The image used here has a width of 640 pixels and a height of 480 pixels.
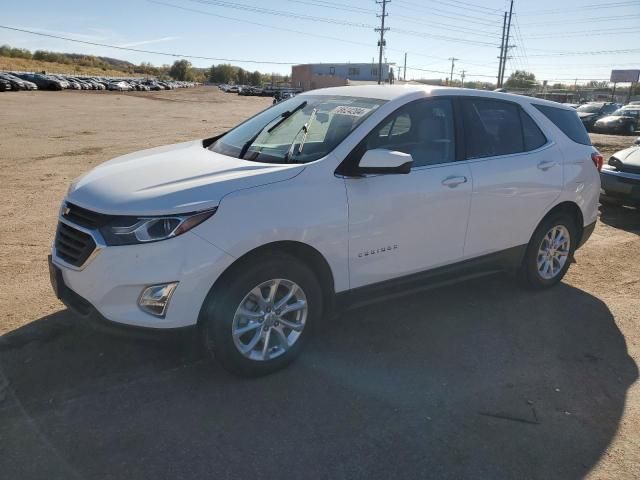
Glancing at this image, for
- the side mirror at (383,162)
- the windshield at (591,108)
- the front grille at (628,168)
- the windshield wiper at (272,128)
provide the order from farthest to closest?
the windshield at (591,108) → the front grille at (628,168) → the windshield wiper at (272,128) → the side mirror at (383,162)

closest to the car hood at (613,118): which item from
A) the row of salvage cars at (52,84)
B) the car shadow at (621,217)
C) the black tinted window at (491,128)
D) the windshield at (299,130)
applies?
the car shadow at (621,217)

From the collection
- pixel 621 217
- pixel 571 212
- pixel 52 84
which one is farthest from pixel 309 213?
pixel 52 84

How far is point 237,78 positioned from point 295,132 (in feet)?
496

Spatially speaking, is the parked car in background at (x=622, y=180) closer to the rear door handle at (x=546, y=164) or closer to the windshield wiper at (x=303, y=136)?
the rear door handle at (x=546, y=164)

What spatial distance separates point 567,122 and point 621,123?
26.8 meters

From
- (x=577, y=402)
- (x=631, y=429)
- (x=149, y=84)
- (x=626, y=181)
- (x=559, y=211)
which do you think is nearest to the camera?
(x=631, y=429)

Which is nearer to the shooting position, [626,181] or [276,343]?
[276,343]

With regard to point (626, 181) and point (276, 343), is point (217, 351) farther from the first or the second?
point (626, 181)

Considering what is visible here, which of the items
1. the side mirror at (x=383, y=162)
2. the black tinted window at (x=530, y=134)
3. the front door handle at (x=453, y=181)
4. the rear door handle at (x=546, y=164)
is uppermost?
the black tinted window at (x=530, y=134)

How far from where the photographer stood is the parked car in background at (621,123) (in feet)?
90.8

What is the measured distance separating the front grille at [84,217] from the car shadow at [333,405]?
67 centimetres

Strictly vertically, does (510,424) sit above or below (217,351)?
below

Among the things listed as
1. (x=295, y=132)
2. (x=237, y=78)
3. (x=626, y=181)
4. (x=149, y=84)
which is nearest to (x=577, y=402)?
(x=295, y=132)

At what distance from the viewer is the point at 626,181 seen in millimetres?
8156
